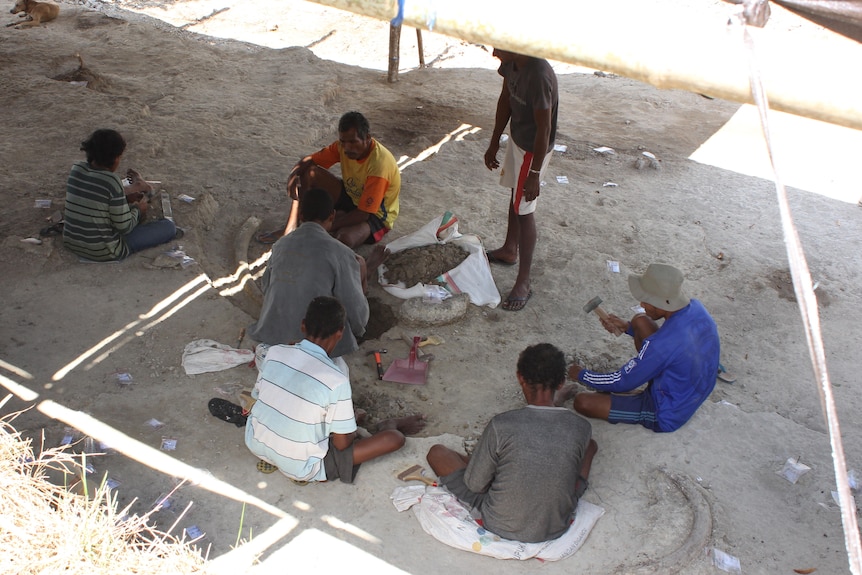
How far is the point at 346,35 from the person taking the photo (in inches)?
442

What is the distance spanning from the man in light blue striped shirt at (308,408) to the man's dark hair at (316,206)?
3.27 feet

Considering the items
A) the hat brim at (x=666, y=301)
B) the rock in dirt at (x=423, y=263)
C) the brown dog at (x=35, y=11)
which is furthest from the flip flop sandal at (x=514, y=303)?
the brown dog at (x=35, y=11)

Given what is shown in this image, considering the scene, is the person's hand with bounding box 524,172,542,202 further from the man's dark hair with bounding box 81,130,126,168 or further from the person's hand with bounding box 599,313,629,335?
the man's dark hair with bounding box 81,130,126,168

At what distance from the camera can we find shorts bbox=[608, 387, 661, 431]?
3811 mm

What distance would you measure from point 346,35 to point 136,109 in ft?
16.6

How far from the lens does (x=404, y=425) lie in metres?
3.84

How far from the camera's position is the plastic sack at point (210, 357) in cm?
410

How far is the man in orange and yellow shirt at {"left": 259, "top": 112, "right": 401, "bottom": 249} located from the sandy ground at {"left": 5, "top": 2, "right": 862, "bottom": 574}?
62 centimetres

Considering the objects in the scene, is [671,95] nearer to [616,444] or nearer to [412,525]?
[616,444]

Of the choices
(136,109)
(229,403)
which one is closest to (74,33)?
(136,109)

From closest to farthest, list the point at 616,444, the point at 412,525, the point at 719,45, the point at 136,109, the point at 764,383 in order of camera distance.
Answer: the point at 719,45 < the point at 412,525 < the point at 616,444 < the point at 764,383 < the point at 136,109

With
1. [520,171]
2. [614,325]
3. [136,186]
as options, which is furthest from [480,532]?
[136,186]

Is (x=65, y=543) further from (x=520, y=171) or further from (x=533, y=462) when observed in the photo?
(x=520, y=171)

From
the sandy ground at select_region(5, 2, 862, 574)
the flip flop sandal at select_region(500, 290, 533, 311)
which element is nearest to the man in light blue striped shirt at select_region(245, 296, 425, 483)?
the sandy ground at select_region(5, 2, 862, 574)
